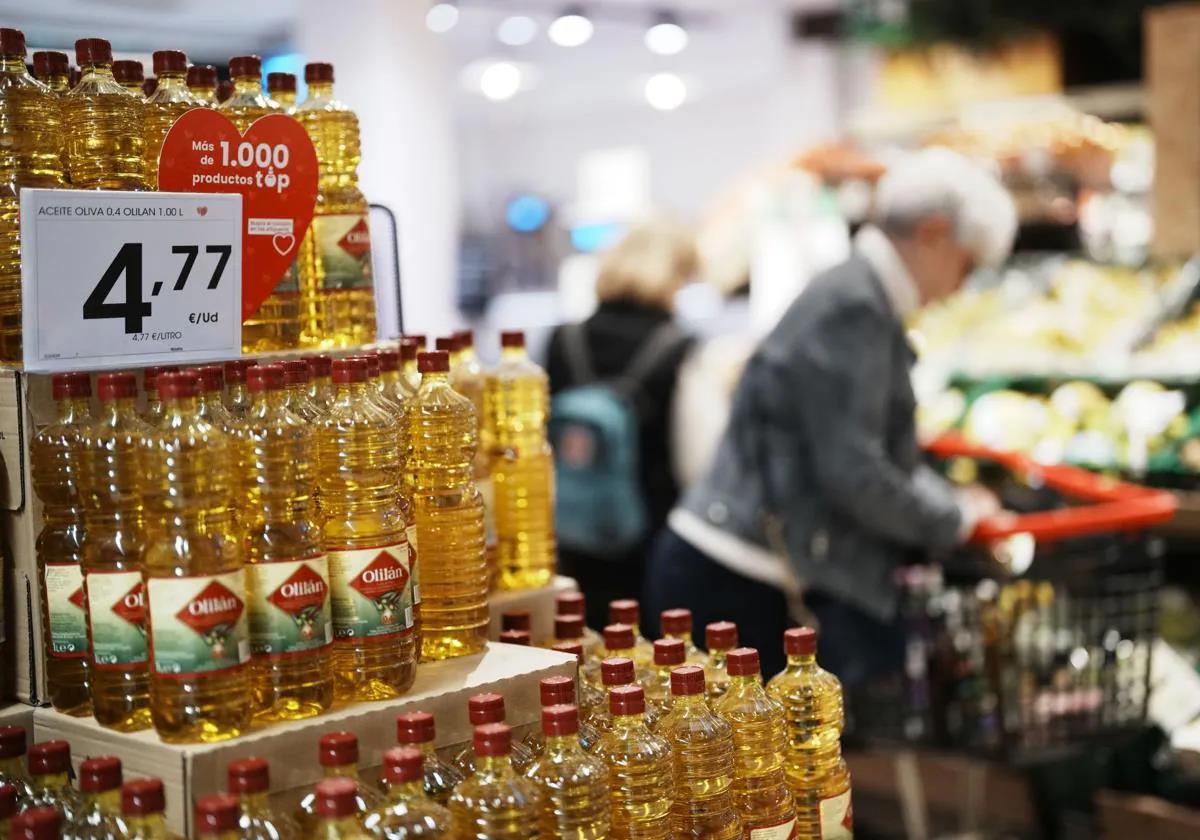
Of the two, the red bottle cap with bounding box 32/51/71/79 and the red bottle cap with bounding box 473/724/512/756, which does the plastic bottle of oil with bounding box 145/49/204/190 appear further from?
the red bottle cap with bounding box 473/724/512/756

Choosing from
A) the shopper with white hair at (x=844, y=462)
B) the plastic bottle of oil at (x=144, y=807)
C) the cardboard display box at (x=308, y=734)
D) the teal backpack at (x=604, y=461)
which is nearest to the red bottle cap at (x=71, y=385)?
the cardboard display box at (x=308, y=734)

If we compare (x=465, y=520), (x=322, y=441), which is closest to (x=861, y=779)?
(x=465, y=520)

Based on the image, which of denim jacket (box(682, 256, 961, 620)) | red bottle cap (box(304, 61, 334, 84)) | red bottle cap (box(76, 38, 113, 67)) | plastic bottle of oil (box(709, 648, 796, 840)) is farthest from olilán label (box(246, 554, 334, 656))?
denim jacket (box(682, 256, 961, 620))

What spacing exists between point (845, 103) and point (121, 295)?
9.97m

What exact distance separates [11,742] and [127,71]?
0.95 metres

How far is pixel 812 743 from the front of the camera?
81.3 inches

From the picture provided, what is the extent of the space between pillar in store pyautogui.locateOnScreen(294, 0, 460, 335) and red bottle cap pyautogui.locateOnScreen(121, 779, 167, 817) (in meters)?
4.88

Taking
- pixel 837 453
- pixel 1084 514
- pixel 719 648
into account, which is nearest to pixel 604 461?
pixel 837 453

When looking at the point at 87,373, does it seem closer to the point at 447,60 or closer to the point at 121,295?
the point at 121,295

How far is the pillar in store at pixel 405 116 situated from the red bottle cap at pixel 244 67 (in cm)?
416

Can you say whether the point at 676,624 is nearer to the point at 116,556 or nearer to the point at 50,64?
the point at 116,556

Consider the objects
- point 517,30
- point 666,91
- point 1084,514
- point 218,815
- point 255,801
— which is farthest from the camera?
point 666,91

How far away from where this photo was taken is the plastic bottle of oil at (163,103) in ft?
6.78

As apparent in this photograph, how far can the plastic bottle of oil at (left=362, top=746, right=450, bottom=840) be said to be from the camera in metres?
1.57
